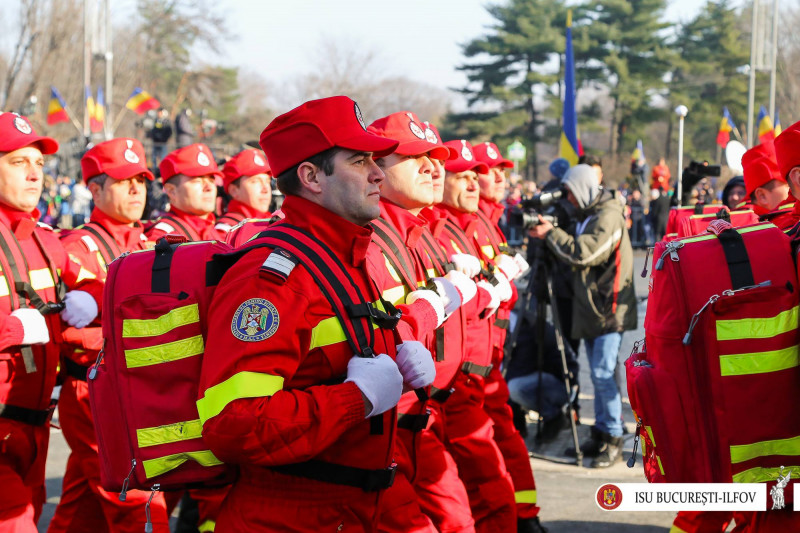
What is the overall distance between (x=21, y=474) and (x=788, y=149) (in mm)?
3600

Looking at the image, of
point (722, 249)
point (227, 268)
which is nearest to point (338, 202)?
point (227, 268)

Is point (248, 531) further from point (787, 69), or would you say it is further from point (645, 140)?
point (645, 140)

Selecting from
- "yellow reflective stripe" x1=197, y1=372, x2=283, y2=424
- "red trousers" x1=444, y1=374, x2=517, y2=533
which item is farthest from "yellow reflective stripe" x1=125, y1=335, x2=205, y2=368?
"red trousers" x1=444, y1=374, x2=517, y2=533

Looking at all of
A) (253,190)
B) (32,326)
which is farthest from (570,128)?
(32,326)

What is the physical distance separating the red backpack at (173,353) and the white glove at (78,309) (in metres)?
1.93

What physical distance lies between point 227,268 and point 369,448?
710mm

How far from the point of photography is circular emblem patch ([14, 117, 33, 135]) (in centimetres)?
467

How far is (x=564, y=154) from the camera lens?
10906 mm

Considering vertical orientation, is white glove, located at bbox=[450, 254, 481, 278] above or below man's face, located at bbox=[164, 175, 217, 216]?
below

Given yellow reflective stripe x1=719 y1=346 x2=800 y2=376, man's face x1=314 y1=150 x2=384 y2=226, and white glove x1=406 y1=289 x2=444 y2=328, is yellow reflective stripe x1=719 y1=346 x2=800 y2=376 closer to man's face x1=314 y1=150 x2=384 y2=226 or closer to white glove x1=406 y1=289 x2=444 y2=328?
man's face x1=314 y1=150 x2=384 y2=226

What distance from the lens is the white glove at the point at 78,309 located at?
4.80 meters

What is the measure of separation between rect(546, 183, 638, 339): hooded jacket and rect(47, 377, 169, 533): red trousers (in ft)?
12.4

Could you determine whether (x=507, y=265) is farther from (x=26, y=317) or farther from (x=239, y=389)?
(x=239, y=389)

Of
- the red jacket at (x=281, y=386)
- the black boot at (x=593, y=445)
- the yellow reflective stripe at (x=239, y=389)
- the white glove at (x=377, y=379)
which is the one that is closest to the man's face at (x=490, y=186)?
Answer: the black boot at (x=593, y=445)
